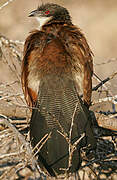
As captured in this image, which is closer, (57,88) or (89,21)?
(57,88)

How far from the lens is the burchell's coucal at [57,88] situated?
2.32 metres

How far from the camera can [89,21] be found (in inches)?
451

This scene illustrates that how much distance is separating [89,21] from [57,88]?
30.4 feet

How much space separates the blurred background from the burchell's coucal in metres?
Answer: 6.25

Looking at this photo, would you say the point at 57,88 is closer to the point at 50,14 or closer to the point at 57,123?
the point at 57,123

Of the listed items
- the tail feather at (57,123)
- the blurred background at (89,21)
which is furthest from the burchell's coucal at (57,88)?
the blurred background at (89,21)

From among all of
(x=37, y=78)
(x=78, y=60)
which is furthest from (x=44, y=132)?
(x=78, y=60)

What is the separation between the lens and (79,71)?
2.83m

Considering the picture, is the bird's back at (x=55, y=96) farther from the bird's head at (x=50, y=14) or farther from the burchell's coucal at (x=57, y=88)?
the bird's head at (x=50, y=14)

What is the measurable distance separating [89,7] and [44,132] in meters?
10.7

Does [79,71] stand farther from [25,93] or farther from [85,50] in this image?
[25,93]

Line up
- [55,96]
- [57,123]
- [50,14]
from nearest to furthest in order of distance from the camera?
1. [57,123]
2. [55,96]
3. [50,14]

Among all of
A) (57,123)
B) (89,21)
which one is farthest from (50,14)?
(89,21)

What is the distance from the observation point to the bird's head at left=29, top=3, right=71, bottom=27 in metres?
3.30
